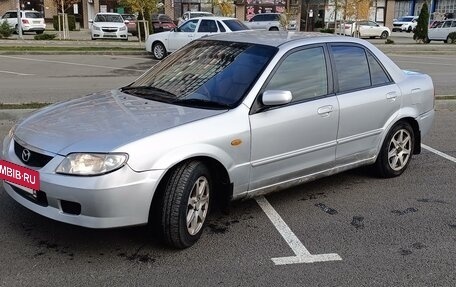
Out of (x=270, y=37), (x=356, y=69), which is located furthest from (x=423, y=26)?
→ (x=270, y=37)

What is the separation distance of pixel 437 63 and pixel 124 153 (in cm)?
1798

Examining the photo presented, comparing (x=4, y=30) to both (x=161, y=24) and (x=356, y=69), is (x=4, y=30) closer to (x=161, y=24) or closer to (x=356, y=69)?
(x=161, y=24)

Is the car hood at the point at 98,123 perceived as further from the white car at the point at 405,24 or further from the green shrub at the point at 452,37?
the white car at the point at 405,24

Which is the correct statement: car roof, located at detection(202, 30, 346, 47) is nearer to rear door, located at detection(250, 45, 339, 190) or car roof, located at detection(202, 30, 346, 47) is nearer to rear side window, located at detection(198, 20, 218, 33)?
rear door, located at detection(250, 45, 339, 190)

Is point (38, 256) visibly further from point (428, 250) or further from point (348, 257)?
point (428, 250)

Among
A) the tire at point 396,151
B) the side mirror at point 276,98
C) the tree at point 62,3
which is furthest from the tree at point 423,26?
the side mirror at point 276,98

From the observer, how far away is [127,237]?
3.76 metres

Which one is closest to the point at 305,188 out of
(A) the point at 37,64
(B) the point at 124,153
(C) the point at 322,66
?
(C) the point at 322,66

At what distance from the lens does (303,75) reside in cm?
433

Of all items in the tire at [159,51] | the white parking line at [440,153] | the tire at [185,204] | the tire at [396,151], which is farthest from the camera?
the tire at [159,51]

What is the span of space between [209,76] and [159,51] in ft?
51.0

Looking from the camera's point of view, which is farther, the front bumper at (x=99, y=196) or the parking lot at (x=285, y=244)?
the parking lot at (x=285, y=244)

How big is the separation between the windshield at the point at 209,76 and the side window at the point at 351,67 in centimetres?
78

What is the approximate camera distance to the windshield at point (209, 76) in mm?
3943
